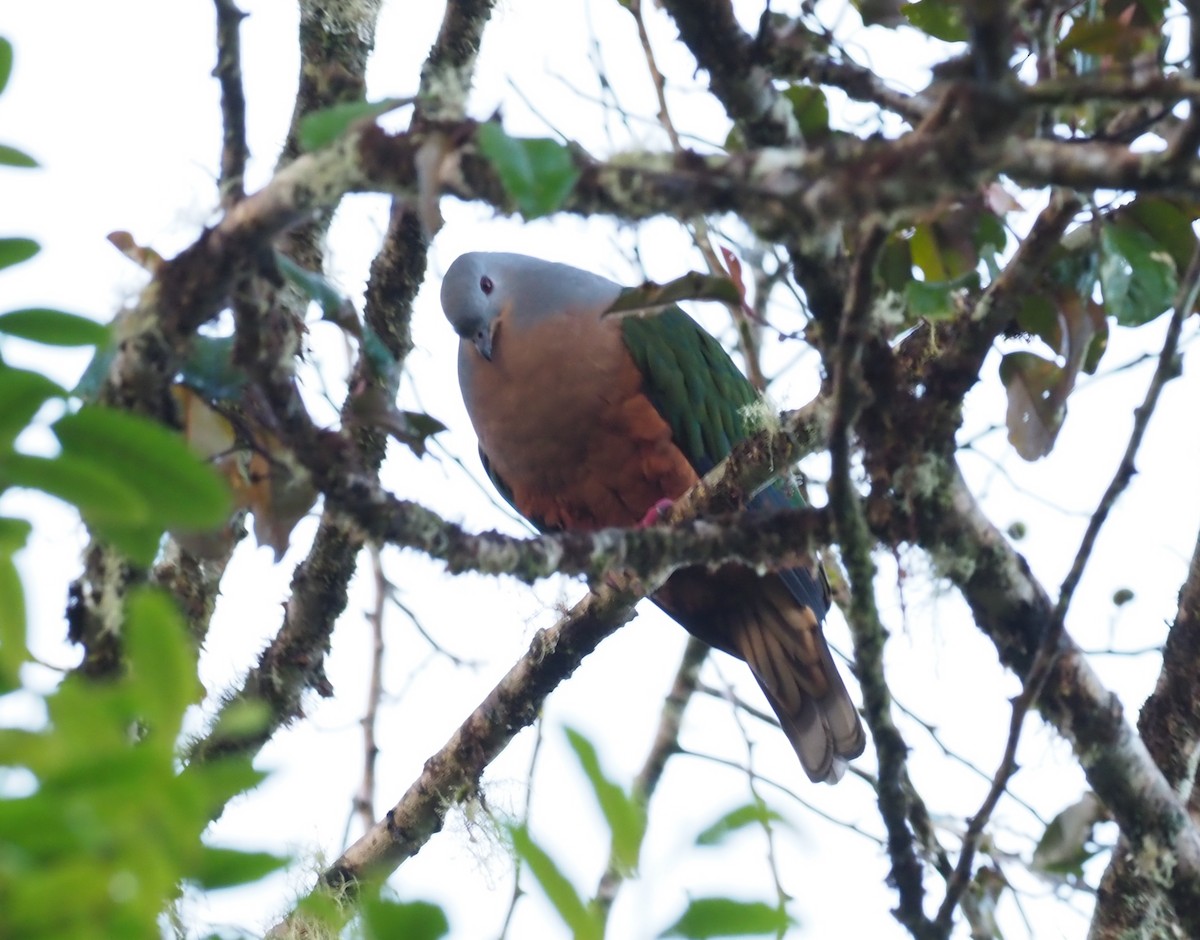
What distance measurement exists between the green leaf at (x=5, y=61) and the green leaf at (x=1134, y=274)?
1.31 m

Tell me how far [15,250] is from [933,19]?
4.82 feet

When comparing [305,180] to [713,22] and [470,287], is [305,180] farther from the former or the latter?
[470,287]

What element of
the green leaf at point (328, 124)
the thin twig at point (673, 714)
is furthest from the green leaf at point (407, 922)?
the thin twig at point (673, 714)

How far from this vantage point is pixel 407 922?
0.76m

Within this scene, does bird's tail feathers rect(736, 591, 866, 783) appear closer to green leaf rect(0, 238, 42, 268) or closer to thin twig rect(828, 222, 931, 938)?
thin twig rect(828, 222, 931, 938)

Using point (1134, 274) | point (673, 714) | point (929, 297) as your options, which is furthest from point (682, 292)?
point (673, 714)

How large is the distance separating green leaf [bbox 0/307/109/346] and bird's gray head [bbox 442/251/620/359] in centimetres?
240

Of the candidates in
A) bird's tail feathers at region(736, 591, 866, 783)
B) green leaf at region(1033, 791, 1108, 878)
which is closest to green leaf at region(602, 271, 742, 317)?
green leaf at region(1033, 791, 1108, 878)

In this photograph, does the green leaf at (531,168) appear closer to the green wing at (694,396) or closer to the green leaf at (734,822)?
the green leaf at (734,822)

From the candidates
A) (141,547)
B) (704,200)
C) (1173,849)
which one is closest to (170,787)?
(141,547)

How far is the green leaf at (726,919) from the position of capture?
0.83 metres

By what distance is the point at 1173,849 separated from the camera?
1929mm

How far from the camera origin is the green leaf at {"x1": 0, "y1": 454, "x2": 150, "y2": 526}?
2.59ft

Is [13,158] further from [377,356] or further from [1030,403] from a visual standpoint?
[1030,403]
